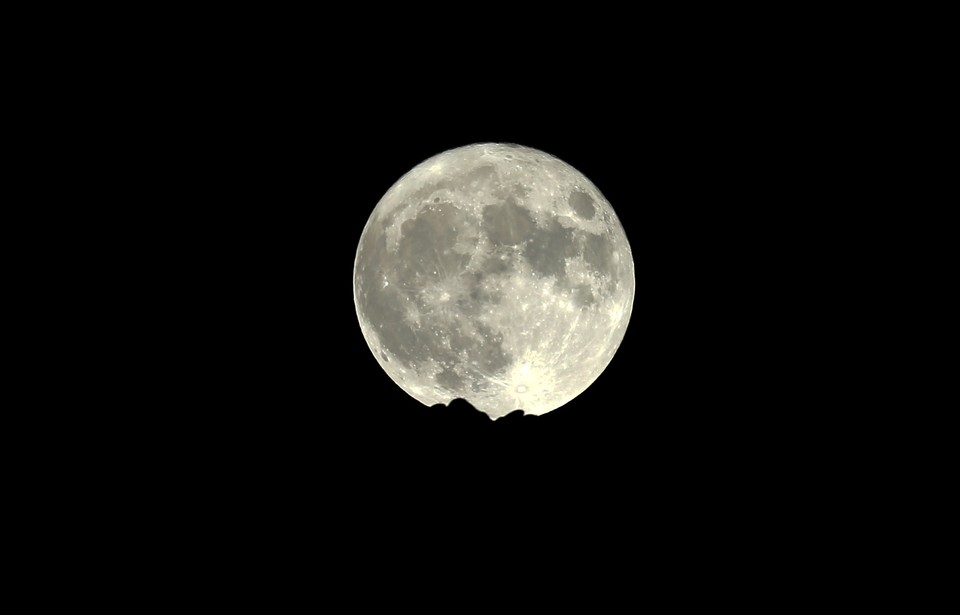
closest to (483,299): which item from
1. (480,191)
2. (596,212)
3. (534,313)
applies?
(534,313)

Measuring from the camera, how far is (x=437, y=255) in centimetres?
507

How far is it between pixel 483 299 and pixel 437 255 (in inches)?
16.9

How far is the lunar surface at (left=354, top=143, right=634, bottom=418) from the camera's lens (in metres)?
5.03

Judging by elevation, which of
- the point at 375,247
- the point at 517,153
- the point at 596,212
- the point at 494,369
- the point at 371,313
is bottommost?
the point at 494,369

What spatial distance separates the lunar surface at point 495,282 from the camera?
503 centimetres

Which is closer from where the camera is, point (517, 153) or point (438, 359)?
point (438, 359)

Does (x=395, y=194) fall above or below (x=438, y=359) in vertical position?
above

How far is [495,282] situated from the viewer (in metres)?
4.98

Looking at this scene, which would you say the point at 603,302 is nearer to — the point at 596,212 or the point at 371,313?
the point at 596,212

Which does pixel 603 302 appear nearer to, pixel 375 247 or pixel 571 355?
pixel 571 355

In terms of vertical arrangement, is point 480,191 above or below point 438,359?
above

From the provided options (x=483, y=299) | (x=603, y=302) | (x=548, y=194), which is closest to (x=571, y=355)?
(x=603, y=302)

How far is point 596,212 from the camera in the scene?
553 centimetres

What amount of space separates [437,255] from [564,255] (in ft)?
2.80
